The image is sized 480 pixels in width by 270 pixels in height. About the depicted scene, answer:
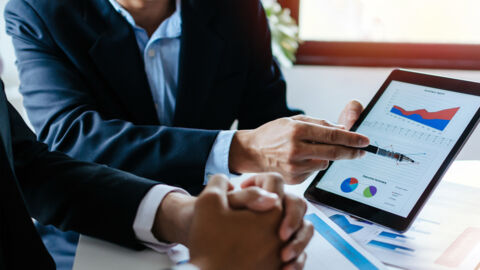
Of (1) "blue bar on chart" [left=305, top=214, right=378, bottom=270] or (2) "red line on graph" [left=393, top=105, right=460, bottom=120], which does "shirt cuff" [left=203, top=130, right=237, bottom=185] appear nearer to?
(1) "blue bar on chart" [left=305, top=214, right=378, bottom=270]

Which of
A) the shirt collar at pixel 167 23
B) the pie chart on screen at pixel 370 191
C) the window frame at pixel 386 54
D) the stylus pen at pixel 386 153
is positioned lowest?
the window frame at pixel 386 54

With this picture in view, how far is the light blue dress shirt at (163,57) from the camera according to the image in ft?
4.00

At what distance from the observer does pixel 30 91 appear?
113cm

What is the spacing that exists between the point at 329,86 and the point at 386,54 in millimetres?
378

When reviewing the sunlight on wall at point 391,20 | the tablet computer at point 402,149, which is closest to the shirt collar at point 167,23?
the tablet computer at point 402,149

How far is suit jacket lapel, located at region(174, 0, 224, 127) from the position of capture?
48.6 inches

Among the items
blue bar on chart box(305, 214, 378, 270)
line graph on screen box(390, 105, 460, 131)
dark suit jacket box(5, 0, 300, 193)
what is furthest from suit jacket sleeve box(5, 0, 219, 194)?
line graph on screen box(390, 105, 460, 131)

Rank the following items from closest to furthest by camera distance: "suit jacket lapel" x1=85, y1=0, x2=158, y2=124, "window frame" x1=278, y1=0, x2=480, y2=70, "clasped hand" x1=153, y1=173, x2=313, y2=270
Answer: "clasped hand" x1=153, y1=173, x2=313, y2=270 < "suit jacket lapel" x1=85, y1=0, x2=158, y2=124 < "window frame" x1=278, y1=0, x2=480, y2=70

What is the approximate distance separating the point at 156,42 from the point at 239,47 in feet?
0.81

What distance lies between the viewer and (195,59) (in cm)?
125

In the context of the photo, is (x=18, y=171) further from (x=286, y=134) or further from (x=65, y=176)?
(x=286, y=134)

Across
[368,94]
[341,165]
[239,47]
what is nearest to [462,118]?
[341,165]

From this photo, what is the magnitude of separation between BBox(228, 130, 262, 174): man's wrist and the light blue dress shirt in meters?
0.37

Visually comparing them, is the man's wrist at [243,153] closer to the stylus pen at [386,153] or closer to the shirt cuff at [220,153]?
the shirt cuff at [220,153]
